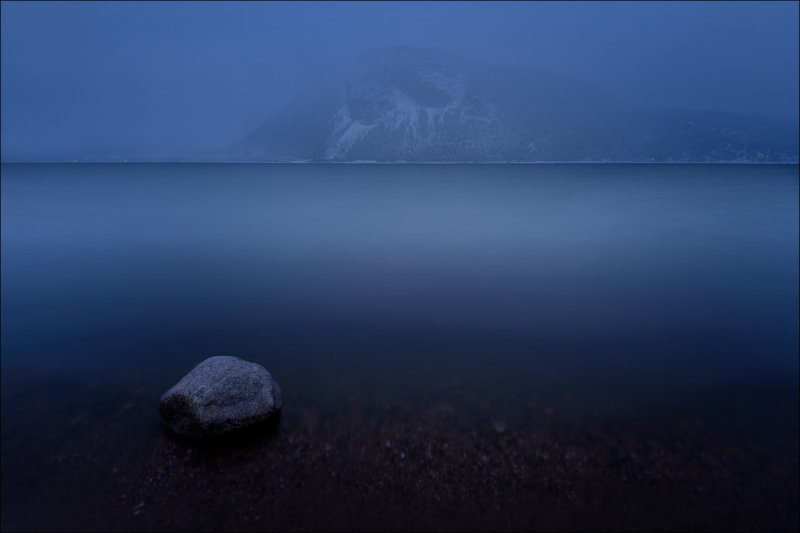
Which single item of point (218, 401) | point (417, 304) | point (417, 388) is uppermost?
point (218, 401)

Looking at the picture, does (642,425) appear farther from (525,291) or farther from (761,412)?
(525,291)

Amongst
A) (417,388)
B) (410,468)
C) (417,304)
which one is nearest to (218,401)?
(410,468)

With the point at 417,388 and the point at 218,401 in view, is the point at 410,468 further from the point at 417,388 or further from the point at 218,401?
the point at 218,401

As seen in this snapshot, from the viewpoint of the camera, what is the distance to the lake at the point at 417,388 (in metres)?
7.75

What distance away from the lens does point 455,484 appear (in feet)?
26.6

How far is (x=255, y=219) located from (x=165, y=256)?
2263cm

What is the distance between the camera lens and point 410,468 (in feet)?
27.9

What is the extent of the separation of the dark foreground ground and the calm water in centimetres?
154

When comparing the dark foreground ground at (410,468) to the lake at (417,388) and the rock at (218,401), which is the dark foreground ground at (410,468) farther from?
the rock at (218,401)

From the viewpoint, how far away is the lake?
7.75 m

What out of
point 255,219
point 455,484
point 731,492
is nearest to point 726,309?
point 731,492

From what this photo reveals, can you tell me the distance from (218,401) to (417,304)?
1200cm

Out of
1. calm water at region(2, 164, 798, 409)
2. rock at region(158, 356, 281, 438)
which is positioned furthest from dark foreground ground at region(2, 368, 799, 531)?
calm water at region(2, 164, 798, 409)

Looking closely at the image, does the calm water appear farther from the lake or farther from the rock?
the rock
